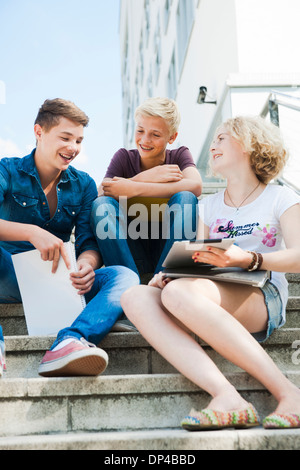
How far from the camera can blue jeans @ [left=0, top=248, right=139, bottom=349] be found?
191 centimetres

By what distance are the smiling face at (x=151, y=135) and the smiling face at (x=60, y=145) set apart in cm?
39

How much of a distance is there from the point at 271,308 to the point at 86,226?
1038mm

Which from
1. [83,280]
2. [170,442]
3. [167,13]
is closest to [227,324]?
[170,442]

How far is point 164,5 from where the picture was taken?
12492 millimetres

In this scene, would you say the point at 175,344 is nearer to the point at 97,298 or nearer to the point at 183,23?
the point at 97,298

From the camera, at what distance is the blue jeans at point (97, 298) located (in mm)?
1911

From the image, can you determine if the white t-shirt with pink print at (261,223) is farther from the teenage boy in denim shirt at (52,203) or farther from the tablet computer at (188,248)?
the teenage boy in denim shirt at (52,203)

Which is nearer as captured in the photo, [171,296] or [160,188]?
[171,296]

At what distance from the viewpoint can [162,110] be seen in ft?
9.29

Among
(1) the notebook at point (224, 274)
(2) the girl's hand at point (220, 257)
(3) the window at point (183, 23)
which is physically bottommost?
(1) the notebook at point (224, 274)

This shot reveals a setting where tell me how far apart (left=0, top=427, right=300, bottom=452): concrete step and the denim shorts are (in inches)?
20.0

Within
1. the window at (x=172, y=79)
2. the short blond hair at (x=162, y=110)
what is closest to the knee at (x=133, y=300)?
the short blond hair at (x=162, y=110)

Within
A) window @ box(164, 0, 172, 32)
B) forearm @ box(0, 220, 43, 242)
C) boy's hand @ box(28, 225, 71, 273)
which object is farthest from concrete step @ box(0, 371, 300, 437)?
window @ box(164, 0, 172, 32)

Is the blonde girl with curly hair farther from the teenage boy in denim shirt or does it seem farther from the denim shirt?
the denim shirt
